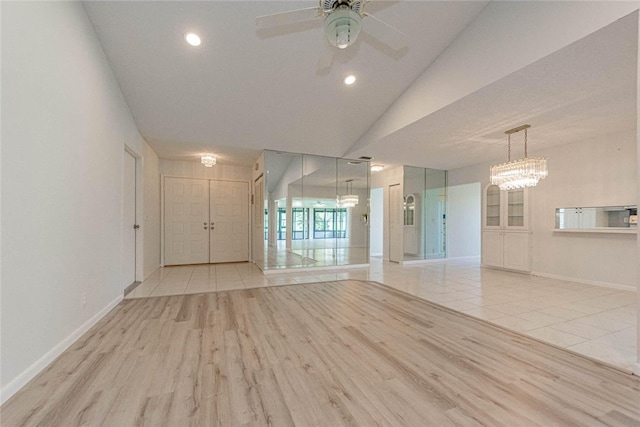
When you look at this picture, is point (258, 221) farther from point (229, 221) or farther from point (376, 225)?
point (376, 225)

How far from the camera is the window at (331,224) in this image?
6539 mm

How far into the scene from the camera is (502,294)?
4039 mm

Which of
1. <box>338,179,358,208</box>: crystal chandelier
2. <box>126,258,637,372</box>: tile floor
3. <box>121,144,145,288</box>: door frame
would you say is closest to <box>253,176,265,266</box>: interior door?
<box>126,258,637,372</box>: tile floor

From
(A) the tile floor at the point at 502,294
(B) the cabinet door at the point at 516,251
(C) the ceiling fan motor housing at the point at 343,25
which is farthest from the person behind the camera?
(B) the cabinet door at the point at 516,251

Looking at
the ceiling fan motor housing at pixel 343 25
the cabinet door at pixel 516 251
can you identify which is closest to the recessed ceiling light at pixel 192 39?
the ceiling fan motor housing at pixel 343 25

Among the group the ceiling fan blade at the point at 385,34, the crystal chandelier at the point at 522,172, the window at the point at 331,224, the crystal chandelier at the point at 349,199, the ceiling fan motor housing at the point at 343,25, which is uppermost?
the ceiling fan blade at the point at 385,34

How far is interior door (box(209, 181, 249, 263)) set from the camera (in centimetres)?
703

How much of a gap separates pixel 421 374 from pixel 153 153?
6332 millimetres

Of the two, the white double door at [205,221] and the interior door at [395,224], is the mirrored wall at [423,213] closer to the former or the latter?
the interior door at [395,224]

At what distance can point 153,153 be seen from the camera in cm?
578

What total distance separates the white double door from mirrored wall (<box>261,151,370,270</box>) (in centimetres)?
184

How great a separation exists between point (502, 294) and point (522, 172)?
193 centimetres

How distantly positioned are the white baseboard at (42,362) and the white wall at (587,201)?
22.4 ft

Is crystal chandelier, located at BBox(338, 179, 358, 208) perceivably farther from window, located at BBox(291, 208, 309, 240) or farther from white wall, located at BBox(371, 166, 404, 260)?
white wall, located at BBox(371, 166, 404, 260)
